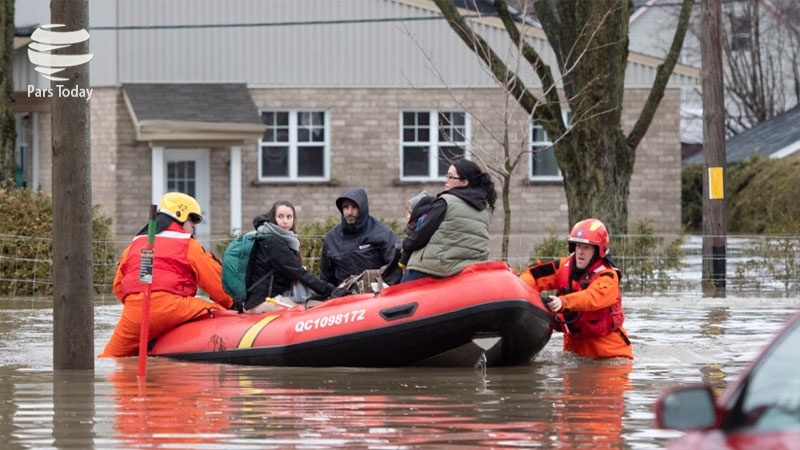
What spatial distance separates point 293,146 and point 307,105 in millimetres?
907

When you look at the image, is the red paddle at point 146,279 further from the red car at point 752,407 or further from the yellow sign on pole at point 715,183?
the yellow sign on pole at point 715,183

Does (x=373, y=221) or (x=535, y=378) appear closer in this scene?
(x=535, y=378)

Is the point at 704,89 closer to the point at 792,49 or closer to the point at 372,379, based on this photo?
the point at 372,379

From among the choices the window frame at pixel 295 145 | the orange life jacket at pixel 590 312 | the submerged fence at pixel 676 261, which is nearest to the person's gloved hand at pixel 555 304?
the orange life jacket at pixel 590 312

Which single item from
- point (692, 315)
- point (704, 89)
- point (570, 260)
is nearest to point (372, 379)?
point (570, 260)

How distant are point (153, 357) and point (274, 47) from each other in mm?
21727

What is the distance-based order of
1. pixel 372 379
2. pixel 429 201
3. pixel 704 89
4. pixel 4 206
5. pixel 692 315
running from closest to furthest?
1. pixel 372 379
2. pixel 429 201
3. pixel 692 315
4. pixel 4 206
5. pixel 704 89

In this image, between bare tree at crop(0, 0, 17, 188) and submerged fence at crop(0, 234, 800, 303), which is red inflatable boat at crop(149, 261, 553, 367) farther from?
bare tree at crop(0, 0, 17, 188)

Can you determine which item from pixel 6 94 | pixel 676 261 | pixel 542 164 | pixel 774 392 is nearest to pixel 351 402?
pixel 774 392

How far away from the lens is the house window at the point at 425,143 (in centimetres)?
3456

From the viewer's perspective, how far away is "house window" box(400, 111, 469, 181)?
3456 cm

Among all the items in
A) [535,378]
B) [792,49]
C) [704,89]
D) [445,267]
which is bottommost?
[535,378]

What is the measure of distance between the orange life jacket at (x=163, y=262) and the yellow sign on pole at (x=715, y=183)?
11.2 metres

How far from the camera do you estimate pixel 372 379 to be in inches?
456
